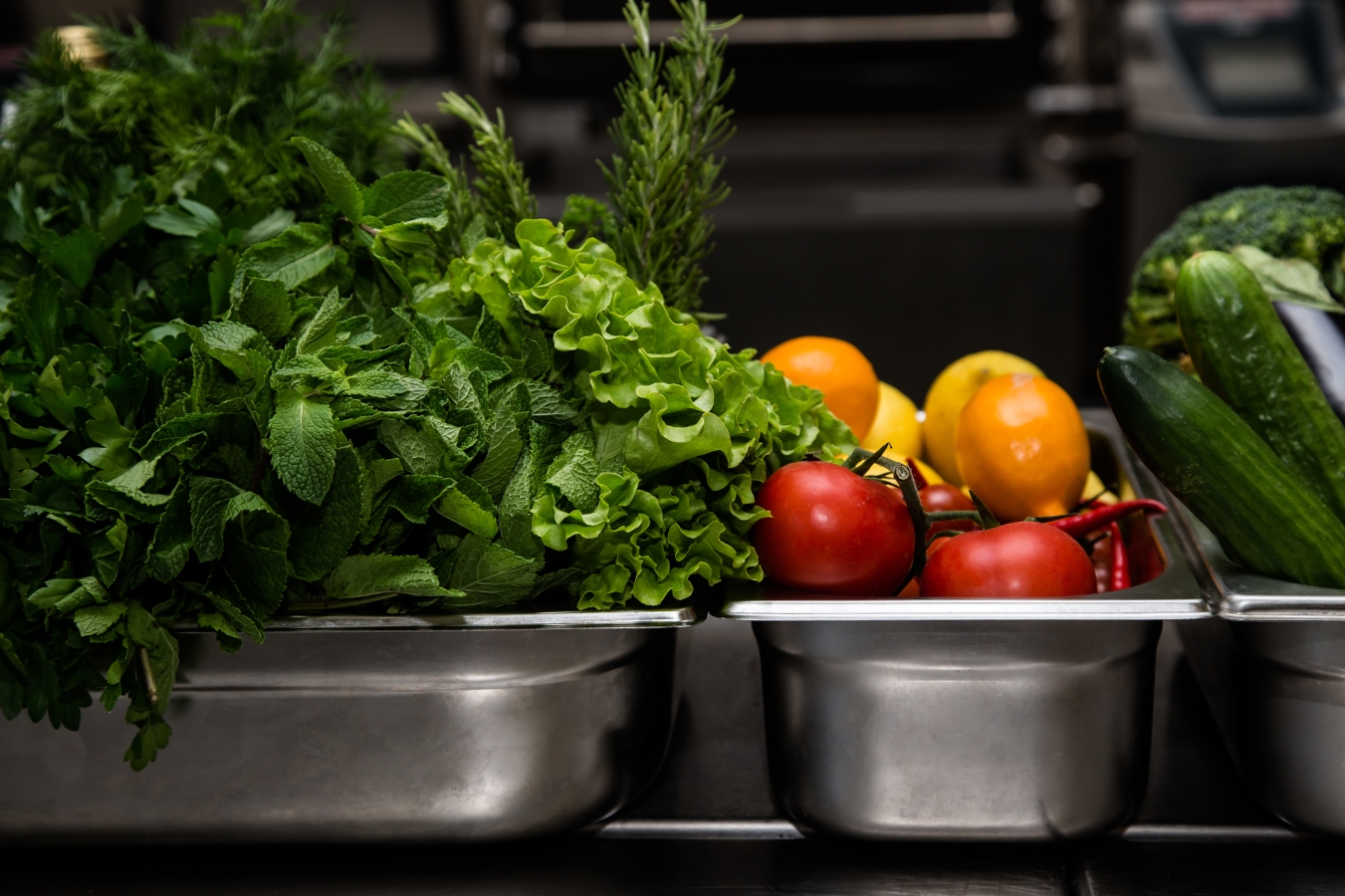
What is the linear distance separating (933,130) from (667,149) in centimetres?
213

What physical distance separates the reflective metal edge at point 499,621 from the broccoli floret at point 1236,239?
2.24 feet

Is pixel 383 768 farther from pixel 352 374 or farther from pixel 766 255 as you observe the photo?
pixel 766 255

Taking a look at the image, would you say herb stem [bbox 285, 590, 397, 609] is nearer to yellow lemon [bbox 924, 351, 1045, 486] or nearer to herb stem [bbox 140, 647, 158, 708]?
herb stem [bbox 140, 647, 158, 708]

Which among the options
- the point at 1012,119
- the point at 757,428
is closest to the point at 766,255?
the point at 1012,119

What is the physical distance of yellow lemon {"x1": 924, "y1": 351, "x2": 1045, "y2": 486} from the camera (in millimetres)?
1037

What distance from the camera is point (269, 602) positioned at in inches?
25.8

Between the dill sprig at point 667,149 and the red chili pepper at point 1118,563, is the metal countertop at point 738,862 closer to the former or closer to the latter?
the red chili pepper at point 1118,563

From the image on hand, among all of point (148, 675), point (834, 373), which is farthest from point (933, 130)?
point (148, 675)

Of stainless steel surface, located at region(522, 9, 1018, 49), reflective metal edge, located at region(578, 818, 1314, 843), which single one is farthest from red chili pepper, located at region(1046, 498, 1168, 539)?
stainless steel surface, located at region(522, 9, 1018, 49)

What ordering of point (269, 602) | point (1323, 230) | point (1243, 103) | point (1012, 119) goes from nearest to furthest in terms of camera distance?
point (269, 602) < point (1323, 230) < point (1243, 103) < point (1012, 119)

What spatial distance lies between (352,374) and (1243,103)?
237 cm

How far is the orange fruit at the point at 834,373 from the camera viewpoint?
0.95 m

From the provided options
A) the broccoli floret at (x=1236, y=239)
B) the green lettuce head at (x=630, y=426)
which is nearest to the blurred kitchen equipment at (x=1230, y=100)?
the broccoli floret at (x=1236, y=239)

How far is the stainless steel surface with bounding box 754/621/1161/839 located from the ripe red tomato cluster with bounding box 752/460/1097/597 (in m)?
0.05
